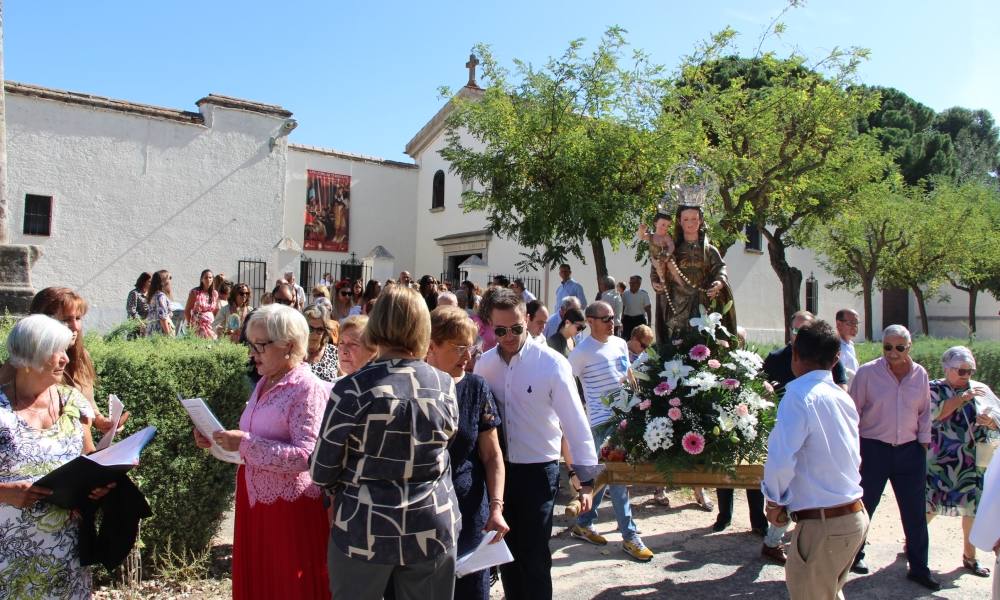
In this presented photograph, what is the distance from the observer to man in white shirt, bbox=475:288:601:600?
385 cm

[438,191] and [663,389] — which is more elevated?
[438,191]

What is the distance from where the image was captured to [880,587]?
5367 mm

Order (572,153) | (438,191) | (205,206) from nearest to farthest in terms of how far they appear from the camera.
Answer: (572,153), (205,206), (438,191)

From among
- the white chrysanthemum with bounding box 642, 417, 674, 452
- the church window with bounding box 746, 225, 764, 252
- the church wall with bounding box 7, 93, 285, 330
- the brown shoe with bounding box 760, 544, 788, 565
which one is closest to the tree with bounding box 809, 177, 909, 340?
the church window with bounding box 746, 225, 764, 252

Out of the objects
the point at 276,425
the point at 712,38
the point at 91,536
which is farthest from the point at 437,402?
the point at 712,38

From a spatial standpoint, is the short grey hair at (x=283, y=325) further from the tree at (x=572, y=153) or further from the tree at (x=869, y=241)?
the tree at (x=869, y=241)

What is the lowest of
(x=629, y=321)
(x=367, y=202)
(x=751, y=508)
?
(x=751, y=508)

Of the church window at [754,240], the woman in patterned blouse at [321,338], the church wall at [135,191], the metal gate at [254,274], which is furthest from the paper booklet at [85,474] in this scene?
the church window at [754,240]

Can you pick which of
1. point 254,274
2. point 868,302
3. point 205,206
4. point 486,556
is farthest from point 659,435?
point 868,302

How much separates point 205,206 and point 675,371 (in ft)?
61.3

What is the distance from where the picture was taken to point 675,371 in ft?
16.7

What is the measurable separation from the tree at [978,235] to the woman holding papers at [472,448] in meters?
26.9

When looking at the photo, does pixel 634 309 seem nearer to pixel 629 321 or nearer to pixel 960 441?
pixel 629 321

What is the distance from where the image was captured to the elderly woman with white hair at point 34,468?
296 centimetres
